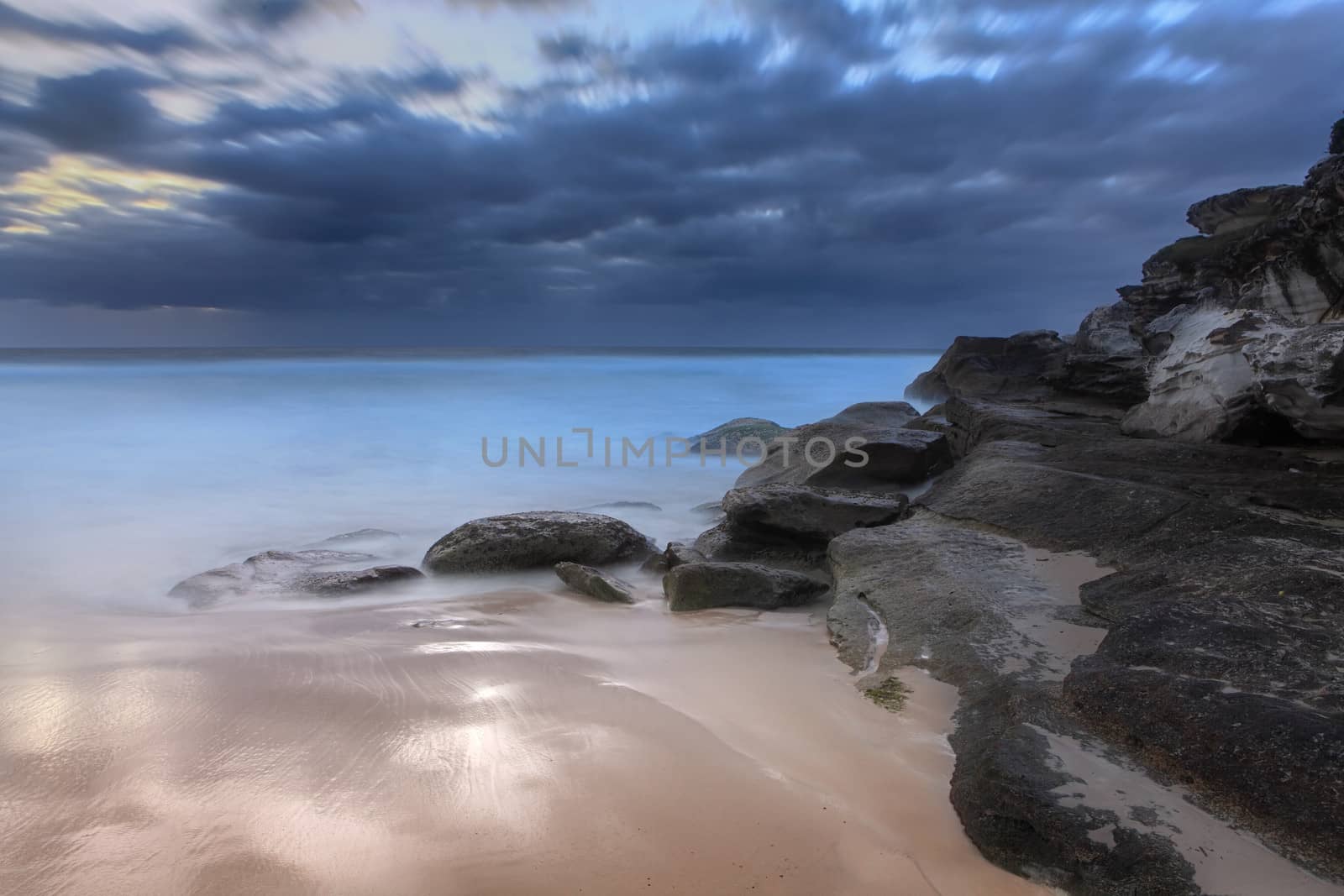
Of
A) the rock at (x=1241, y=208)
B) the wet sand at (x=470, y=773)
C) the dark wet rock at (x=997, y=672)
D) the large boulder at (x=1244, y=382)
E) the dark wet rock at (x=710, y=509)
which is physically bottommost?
the wet sand at (x=470, y=773)

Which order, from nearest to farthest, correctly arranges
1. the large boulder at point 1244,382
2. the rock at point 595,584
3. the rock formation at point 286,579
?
1. the large boulder at point 1244,382
2. the rock at point 595,584
3. the rock formation at point 286,579

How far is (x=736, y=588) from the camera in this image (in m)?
3.85

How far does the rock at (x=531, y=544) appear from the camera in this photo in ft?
16.2

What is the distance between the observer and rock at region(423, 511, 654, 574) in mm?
4945

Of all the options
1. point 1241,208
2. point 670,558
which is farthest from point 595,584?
point 1241,208

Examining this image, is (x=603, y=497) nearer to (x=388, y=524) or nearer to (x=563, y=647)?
(x=388, y=524)

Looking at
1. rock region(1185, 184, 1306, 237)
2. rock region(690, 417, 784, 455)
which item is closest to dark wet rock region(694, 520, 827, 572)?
rock region(690, 417, 784, 455)

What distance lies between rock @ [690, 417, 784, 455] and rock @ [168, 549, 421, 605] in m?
6.15

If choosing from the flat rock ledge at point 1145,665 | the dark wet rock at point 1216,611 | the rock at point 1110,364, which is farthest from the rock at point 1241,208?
the flat rock ledge at point 1145,665

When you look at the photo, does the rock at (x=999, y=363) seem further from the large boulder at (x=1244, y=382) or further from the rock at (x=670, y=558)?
the rock at (x=670, y=558)

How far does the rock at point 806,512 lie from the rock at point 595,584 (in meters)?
0.95

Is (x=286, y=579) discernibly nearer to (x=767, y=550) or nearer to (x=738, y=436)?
(x=767, y=550)

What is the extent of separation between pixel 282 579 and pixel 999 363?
469 inches

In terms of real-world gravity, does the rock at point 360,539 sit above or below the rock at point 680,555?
below
